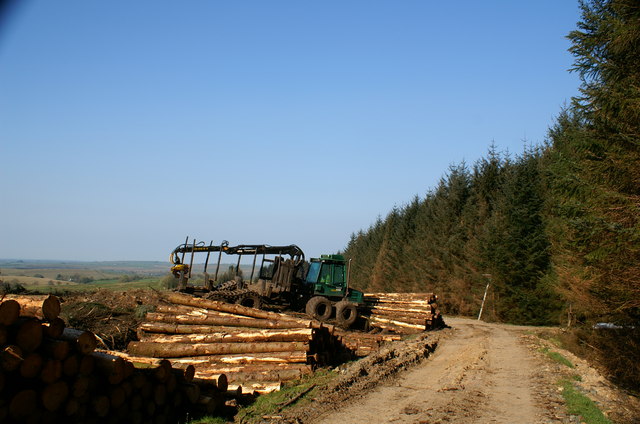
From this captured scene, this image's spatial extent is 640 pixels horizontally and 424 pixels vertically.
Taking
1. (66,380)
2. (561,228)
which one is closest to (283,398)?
(66,380)

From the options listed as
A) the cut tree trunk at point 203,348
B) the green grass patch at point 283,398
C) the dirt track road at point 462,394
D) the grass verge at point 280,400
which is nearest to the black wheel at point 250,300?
the cut tree trunk at point 203,348

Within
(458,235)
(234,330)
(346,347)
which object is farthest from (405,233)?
(234,330)

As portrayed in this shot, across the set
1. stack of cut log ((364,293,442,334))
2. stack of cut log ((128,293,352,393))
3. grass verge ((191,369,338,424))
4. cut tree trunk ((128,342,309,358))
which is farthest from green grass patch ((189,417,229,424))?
stack of cut log ((364,293,442,334))

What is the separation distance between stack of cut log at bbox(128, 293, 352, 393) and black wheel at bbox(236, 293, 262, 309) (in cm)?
512

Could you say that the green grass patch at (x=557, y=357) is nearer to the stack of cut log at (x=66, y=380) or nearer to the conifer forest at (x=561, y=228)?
the conifer forest at (x=561, y=228)

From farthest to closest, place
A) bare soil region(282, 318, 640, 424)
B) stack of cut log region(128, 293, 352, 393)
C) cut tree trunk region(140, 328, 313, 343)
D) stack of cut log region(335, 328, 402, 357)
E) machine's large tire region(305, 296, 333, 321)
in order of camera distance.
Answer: machine's large tire region(305, 296, 333, 321)
stack of cut log region(335, 328, 402, 357)
cut tree trunk region(140, 328, 313, 343)
stack of cut log region(128, 293, 352, 393)
bare soil region(282, 318, 640, 424)

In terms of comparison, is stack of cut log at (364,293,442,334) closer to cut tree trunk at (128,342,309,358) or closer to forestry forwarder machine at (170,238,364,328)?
forestry forwarder machine at (170,238,364,328)

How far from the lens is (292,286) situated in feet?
66.5

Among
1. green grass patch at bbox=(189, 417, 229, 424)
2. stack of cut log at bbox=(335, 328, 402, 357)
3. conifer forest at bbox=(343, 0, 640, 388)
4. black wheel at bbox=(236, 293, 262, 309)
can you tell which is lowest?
green grass patch at bbox=(189, 417, 229, 424)

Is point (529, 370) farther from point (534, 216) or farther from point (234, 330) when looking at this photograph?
point (534, 216)

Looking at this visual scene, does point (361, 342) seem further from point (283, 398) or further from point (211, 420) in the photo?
point (211, 420)

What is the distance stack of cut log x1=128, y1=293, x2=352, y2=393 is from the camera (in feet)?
33.7

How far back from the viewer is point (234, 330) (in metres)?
12.0

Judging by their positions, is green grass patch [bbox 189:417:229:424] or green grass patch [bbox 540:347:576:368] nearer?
green grass patch [bbox 189:417:229:424]
